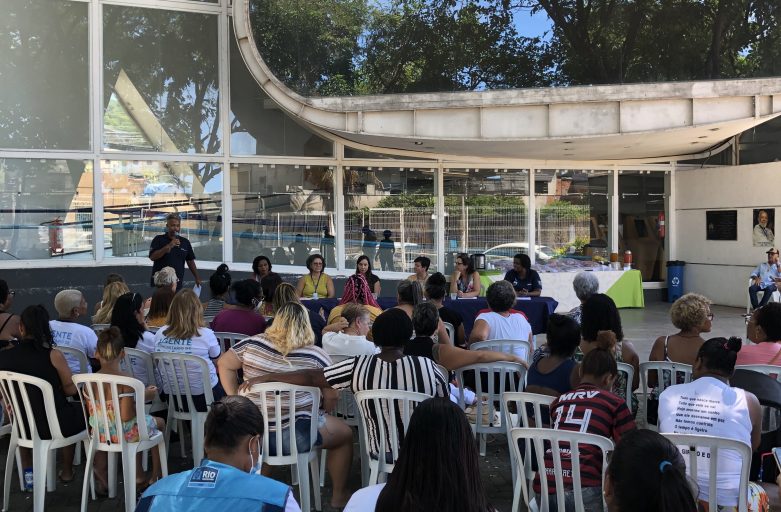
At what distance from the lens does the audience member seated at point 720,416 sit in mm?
2973

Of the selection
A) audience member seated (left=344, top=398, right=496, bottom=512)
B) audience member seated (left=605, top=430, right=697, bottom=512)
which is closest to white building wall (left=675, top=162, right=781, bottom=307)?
audience member seated (left=605, top=430, right=697, bottom=512)

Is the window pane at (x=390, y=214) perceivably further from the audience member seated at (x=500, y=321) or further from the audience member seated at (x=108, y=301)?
the audience member seated at (x=500, y=321)

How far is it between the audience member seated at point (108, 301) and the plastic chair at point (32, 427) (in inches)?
71.0

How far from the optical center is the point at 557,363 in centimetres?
392

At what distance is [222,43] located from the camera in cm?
1198

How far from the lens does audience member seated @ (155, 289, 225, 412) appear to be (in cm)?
458

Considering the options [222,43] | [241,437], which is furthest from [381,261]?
[241,437]

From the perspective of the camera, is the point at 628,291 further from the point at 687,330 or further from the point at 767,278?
the point at 687,330

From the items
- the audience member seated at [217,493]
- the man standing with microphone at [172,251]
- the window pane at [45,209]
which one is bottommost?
the audience member seated at [217,493]

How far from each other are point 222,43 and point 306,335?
9.20 m

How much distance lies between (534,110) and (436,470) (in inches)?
395

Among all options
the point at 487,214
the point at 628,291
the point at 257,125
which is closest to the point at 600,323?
the point at 257,125

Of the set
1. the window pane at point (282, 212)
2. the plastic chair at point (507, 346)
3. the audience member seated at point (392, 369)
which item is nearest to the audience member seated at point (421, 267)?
the window pane at point (282, 212)

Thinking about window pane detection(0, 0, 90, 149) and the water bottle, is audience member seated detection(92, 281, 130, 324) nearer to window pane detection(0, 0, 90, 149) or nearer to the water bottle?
the water bottle
